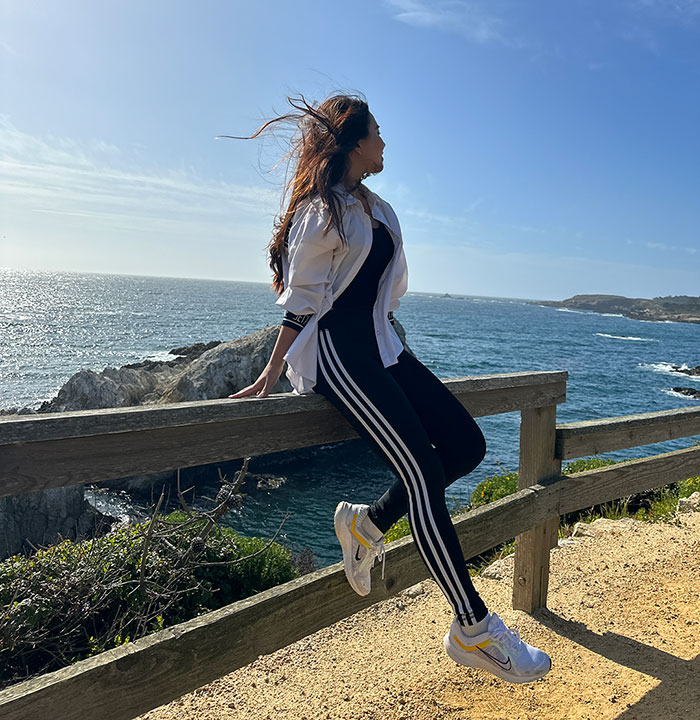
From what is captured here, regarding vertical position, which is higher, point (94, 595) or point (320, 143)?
point (320, 143)

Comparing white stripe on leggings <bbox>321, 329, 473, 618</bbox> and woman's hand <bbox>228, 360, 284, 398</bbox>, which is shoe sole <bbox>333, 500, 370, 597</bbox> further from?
woman's hand <bbox>228, 360, 284, 398</bbox>

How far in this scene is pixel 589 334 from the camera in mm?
106000

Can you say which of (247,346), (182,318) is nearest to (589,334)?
(182,318)

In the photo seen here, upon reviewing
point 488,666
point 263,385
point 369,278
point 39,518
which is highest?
point 369,278

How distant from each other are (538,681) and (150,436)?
2.42 metres

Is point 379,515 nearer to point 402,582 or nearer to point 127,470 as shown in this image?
point 402,582

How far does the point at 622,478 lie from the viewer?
150 inches

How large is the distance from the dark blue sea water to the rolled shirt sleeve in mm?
5900

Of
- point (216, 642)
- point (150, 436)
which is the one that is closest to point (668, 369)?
point (216, 642)

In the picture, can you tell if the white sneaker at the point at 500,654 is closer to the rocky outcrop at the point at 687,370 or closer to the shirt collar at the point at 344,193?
the shirt collar at the point at 344,193

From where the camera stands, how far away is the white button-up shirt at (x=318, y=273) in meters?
2.42

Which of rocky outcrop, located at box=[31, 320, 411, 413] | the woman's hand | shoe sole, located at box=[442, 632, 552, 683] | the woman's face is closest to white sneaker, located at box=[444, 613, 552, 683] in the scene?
shoe sole, located at box=[442, 632, 552, 683]

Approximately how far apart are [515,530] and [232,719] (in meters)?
1.78

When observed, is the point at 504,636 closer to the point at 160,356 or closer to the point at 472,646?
the point at 472,646
